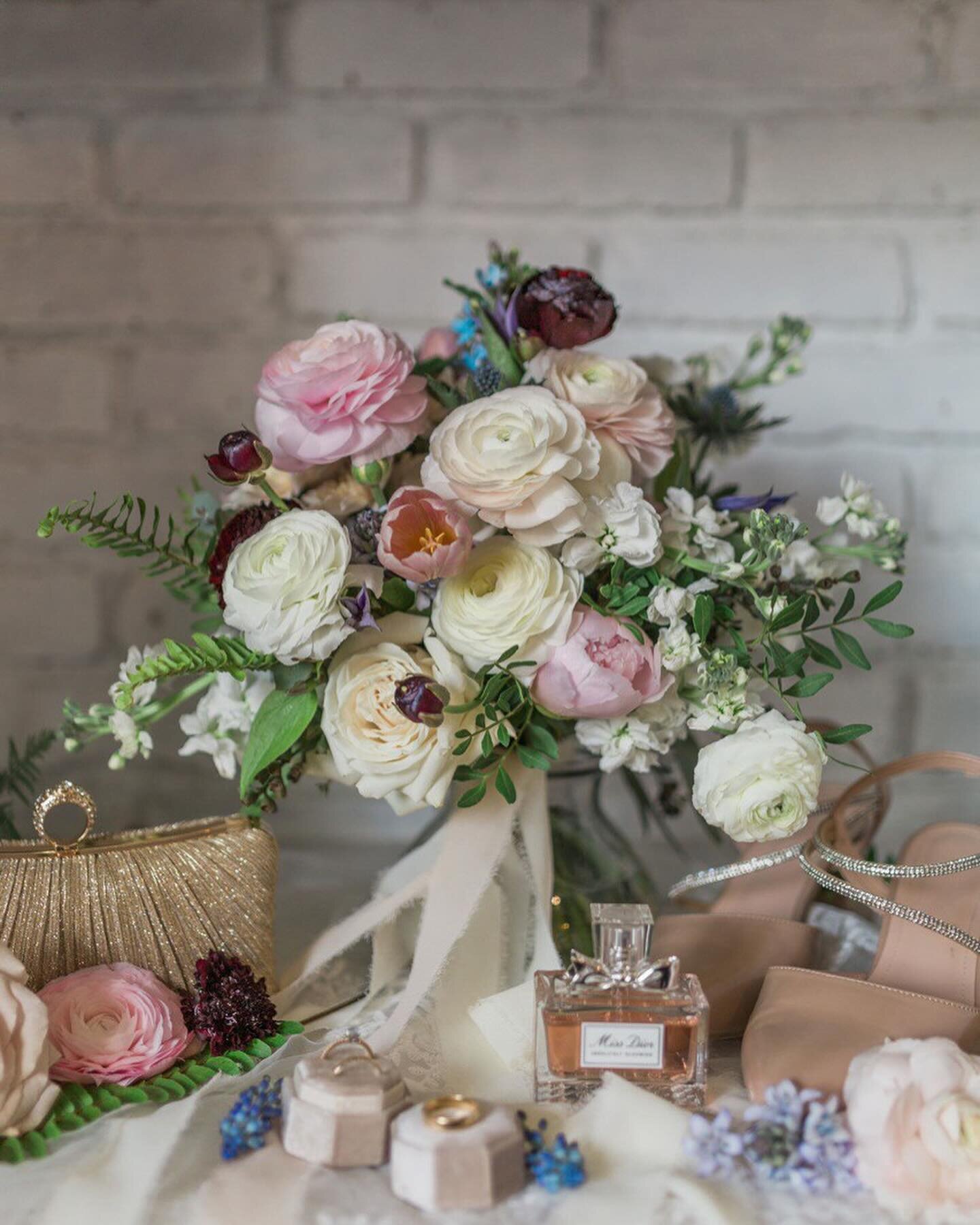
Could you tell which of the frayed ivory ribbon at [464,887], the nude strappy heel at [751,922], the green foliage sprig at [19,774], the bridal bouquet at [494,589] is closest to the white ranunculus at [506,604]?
the bridal bouquet at [494,589]

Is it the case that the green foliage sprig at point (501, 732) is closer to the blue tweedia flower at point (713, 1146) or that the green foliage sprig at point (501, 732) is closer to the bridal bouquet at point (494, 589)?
the bridal bouquet at point (494, 589)

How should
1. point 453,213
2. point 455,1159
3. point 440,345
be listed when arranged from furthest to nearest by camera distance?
point 453,213 < point 440,345 < point 455,1159

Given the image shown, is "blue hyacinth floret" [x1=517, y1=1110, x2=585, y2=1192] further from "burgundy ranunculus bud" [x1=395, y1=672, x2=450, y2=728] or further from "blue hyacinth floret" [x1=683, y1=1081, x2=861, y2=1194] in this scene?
"burgundy ranunculus bud" [x1=395, y1=672, x2=450, y2=728]

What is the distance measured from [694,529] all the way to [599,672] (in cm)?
12

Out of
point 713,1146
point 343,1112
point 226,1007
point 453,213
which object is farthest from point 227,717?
point 453,213

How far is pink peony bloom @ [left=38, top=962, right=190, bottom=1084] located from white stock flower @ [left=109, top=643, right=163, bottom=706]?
174 millimetres

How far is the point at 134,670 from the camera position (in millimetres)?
725

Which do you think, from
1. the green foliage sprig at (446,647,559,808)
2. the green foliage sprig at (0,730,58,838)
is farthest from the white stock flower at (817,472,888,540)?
the green foliage sprig at (0,730,58,838)

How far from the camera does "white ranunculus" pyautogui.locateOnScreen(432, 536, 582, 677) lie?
2.28ft

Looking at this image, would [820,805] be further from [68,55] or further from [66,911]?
[68,55]

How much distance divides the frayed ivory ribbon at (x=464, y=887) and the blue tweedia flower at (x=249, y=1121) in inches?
4.8

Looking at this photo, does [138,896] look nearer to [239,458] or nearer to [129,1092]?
[129,1092]

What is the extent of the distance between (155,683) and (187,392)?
444 millimetres

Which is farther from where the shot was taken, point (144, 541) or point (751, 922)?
point (751, 922)
